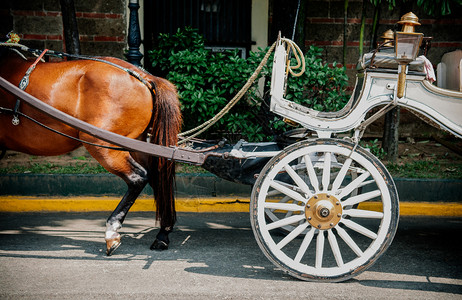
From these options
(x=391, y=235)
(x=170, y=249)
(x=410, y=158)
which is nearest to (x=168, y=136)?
(x=170, y=249)

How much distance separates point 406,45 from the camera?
11.0 feet

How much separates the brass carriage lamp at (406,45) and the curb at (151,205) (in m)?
2.38

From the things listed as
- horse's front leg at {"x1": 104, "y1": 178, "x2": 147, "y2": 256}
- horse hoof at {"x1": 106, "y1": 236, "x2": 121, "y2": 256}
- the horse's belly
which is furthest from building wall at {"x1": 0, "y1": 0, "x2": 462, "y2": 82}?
horse hoof at {"x1": 106, "y1": 236, "x2": 121, "y2": 256}

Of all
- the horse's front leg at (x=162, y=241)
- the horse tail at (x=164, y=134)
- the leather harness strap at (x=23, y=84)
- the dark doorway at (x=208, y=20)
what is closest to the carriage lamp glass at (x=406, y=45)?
the horse tail at (x=164, y=134)

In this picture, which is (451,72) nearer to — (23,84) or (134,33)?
(23,84)

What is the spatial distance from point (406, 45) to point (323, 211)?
129cm

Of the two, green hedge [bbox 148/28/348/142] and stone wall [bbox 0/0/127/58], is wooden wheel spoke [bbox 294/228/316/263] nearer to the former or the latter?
green hedge [bbox 148/28/348/142]

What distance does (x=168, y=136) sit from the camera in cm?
404

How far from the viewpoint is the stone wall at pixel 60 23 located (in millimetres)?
7465

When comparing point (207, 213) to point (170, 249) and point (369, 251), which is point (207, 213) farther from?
point (369, 251)

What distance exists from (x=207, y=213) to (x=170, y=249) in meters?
1.33

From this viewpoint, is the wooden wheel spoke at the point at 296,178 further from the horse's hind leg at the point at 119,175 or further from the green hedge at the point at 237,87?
the green hedge at the point at 237,87

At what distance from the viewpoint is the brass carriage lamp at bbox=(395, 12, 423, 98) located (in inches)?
131

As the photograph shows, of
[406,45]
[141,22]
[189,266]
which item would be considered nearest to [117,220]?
[189,266]
